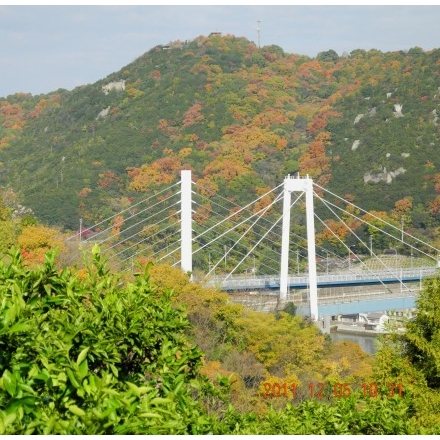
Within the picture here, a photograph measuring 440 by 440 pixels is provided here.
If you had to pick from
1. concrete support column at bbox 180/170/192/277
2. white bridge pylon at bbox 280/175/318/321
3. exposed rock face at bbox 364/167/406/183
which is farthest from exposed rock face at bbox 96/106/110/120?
concrete support column at bbox 180/170/192/277

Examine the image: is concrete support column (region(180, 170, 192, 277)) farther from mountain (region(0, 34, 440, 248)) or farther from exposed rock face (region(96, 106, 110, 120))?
exposed rock face (region(96, 106, 110, 120))

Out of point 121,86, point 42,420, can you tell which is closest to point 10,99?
point 121,86

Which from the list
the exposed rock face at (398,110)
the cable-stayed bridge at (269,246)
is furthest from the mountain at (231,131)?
the cable-stayed bridge at (269,246)

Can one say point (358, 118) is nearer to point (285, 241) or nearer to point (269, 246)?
point (269, 246)

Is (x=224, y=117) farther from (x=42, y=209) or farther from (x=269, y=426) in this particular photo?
(x=269, y=426)

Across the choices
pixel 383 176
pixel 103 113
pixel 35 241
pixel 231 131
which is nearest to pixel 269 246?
pixel 383 176

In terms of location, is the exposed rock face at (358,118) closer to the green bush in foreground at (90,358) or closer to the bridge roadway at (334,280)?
the bridge roadway at (334,280)
